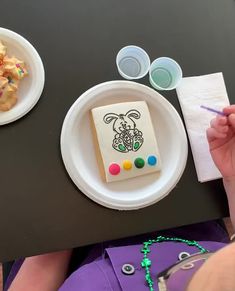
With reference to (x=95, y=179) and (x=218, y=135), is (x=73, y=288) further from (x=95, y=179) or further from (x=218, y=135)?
(x=218, y=135)

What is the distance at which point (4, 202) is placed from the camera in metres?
0.68

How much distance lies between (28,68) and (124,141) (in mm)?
230

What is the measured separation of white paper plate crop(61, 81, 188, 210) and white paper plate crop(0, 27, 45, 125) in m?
0.07

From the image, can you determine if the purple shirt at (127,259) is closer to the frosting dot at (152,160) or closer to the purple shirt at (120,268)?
the purple shirt at (120,268)

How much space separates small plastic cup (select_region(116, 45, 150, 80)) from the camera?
0.78 metres

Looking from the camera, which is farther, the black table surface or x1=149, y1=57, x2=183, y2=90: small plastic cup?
x1=149, y1=57, x2=183, y2=90: small plastic cup

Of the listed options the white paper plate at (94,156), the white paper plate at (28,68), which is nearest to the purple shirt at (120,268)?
the white paper plate at (94,156)

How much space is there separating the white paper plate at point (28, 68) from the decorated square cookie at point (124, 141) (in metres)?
0.11

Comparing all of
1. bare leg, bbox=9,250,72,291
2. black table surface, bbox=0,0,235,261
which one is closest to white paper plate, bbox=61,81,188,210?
black table surface, bbox=0,0,235,261

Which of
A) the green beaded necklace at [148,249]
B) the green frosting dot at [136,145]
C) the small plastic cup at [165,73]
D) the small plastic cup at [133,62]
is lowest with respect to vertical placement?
the green beaded necklace at [148,249]

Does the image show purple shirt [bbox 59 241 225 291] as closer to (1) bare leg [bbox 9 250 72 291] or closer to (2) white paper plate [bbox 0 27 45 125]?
(1) bare leg [bbox 9 250 72 291]

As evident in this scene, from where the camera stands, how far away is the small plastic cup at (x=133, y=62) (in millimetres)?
777

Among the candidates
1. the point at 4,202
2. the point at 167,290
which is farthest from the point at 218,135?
the point at 4,202

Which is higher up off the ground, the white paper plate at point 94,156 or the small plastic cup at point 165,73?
the small plastic cup at point 165,73
